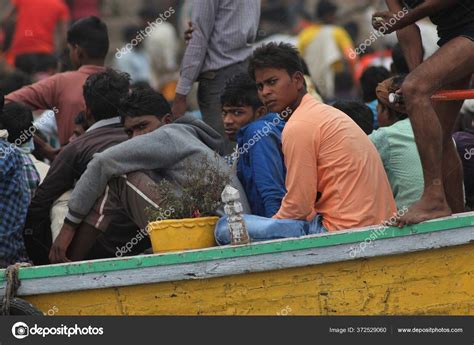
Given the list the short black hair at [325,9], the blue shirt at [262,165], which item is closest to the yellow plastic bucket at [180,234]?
the blue shirt at [262,165]

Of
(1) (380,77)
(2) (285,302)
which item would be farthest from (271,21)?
(2) (285,302)

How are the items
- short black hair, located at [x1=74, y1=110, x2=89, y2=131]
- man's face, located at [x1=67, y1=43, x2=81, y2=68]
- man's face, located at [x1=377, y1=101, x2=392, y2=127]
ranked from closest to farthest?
man's face, located at [x1=377, y1=101, x2=392, y2=127]
short black hair, located at [x1=74, y1=110, x2=89, y2=131]
man's face, located at [x1=67, y1=43, x2=81, y2=68]

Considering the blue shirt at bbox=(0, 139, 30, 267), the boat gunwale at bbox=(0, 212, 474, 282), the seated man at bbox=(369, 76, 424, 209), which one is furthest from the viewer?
the seated man at bbox=(369, 76, 424, 209)

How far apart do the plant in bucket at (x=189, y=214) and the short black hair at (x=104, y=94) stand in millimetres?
1402

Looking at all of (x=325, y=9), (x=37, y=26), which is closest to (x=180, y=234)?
(x=37, y=26)

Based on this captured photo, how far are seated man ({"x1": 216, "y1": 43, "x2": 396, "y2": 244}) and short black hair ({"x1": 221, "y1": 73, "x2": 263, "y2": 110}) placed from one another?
108 cm

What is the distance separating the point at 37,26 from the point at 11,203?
7.51 metres

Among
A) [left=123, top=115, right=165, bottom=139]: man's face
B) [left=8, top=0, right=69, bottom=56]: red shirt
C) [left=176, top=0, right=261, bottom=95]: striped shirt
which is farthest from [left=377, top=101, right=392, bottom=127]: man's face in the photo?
A: [left=8, top=0, right=69, bottom=56]: red shirt

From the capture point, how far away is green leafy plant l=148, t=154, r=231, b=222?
7.25 meters

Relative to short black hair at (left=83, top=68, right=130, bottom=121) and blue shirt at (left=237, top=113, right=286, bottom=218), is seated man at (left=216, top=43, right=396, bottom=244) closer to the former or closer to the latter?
blue shirt at (left=237, top=113, right=286, bottom=218)

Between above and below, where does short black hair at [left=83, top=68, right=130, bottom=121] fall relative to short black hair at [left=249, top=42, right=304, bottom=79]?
below

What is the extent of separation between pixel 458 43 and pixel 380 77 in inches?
124

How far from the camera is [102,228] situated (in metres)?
7.86
